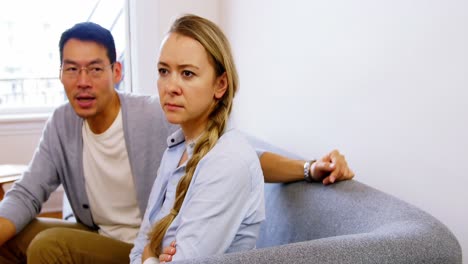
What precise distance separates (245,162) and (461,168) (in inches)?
21.7

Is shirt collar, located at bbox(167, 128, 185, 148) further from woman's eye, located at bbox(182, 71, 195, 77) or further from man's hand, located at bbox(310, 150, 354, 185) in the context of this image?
man's hand, located at bbox(310, 150, 354, 185)

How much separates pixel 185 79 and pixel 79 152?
2.41 ft

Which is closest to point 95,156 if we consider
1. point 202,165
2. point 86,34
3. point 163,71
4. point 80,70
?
point 80,70

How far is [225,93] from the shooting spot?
4.19 ft

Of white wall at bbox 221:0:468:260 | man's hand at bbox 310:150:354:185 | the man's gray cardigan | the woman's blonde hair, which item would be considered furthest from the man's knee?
white wall at bbox 221:0:468:260

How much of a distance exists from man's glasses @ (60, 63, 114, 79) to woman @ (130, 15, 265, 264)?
1.74 ft

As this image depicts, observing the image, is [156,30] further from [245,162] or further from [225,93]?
[245,162]

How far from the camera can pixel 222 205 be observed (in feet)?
3.52

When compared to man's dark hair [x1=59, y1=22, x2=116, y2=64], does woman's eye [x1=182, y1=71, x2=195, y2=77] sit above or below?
below

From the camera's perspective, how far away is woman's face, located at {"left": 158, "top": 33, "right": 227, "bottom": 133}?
121 centimetres

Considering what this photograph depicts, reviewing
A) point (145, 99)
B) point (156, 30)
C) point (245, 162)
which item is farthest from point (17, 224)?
point (156, 30)

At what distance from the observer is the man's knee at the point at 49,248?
4.91 ft

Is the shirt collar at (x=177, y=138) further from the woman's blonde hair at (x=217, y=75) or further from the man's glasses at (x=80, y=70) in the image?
the man's glasses at (x=80, y=70)

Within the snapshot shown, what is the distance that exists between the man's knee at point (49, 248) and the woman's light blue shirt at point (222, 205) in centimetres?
48
